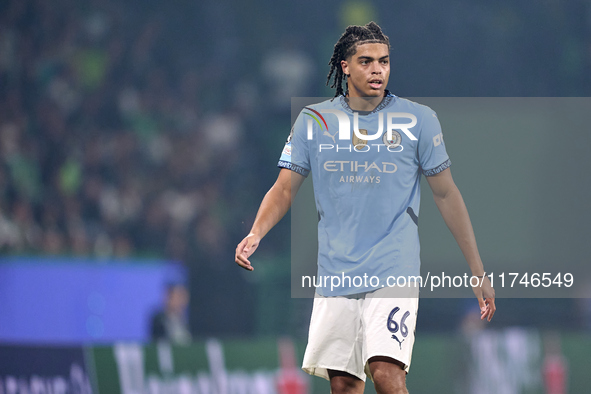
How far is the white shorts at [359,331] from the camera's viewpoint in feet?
12.4

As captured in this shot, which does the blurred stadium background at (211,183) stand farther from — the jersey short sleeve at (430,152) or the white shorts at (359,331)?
the white shorts at (359,331)

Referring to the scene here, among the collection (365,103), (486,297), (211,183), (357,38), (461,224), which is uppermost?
(211,183)

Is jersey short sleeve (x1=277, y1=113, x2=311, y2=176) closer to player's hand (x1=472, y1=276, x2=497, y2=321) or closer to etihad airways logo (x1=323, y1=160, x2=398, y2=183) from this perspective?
etihad airways logo (x1=323, y1=160, x2=398, y2=183)

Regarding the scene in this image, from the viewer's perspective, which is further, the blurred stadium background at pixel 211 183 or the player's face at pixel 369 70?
the blurred stadium background at pixel 211 183

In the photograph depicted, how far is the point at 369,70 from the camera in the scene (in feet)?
13.2

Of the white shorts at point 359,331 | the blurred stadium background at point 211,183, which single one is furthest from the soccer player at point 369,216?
the blurred stadium background at point 211,183

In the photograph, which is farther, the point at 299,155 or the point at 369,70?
the point at 299,155

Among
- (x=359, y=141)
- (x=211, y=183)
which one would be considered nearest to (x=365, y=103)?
(x=359, y=141)

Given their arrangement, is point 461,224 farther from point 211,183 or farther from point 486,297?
point 211,183

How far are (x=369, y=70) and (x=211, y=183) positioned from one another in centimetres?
751

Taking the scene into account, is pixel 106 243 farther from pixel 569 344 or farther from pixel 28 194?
pixel 569 344

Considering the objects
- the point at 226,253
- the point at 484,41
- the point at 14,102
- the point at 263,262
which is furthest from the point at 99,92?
the point at 484,41

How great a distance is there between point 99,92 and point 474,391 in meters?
7.10

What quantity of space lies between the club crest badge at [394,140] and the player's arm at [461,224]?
0.23 m
